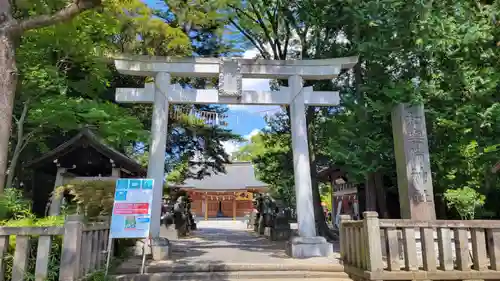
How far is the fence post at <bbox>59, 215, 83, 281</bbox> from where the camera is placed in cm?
490

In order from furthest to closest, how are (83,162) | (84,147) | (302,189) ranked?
(83,162), (84,147), (302,189)

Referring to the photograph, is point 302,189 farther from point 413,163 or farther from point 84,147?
point 84,147

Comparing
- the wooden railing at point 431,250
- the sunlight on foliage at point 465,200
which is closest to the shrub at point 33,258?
the wooden railing at point 431,250

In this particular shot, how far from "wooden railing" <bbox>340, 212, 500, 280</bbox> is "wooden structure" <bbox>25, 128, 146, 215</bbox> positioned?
8228 millimetres

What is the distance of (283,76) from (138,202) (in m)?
5.22

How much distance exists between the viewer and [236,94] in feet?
29.9

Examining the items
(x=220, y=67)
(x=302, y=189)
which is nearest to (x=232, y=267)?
(x=302, y=189)

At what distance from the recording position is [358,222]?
618cm

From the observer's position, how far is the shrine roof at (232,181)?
30638mm

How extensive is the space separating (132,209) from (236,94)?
412 cm

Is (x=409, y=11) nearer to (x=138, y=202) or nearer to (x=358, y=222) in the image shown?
(x=358, y=222)

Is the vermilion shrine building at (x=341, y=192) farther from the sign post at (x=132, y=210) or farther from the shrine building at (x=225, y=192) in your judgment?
the sign post at (x=132, y=210)

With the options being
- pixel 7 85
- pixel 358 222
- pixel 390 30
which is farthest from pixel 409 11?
pixel 7 85

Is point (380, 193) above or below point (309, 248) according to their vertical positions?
above
